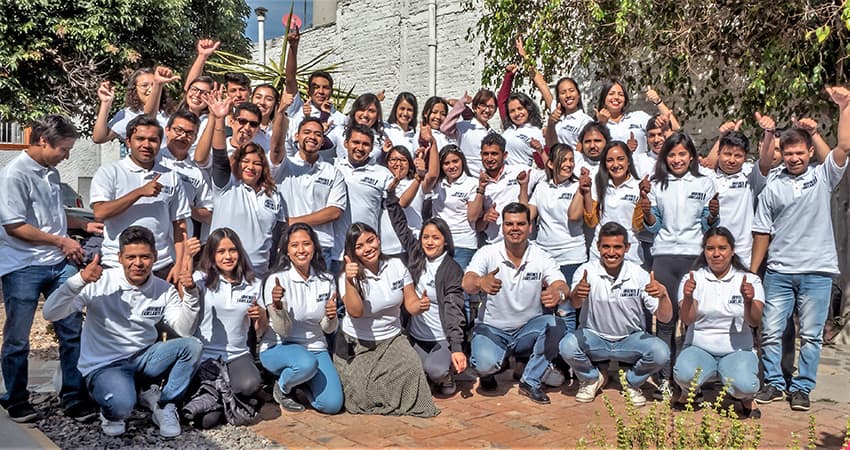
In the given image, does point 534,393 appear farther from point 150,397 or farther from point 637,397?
point 150,397

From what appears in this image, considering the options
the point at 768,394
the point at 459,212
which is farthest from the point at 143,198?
the point at 768,394

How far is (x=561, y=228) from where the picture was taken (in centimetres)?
561

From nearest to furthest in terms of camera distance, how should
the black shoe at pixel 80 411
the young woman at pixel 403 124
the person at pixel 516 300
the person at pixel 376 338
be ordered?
the black shoe at pixel 80 411, the person at pixel 376 338, the person at pixel 516 300, the young woman at pixel 403 124

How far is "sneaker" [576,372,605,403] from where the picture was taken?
16.5ft

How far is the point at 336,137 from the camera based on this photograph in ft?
20.5

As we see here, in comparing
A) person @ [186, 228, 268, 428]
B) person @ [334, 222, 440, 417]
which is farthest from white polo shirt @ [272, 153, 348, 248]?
person @ [186, 228, 268, 428]

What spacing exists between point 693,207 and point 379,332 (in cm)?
228

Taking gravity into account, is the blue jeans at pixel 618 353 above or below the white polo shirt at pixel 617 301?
below

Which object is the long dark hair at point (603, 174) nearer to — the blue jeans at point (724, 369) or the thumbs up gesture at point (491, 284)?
the thumbs up gesture at point (491, 284)

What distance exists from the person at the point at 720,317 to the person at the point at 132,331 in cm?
298

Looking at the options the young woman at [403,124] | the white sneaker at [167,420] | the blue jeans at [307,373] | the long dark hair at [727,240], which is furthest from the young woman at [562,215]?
the white sneaker at [167,420]

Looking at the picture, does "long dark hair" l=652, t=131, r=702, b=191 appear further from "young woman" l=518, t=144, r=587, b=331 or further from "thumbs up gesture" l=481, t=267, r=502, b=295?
"thumbs up gesture" l=481, t=267, r=502, b=295

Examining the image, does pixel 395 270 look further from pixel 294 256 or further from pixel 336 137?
pixel 336 137

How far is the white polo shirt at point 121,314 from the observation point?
4.27 m
